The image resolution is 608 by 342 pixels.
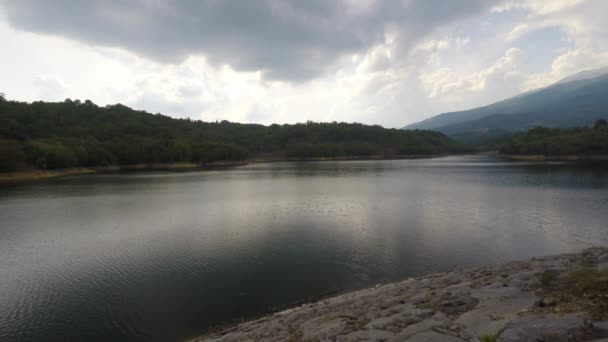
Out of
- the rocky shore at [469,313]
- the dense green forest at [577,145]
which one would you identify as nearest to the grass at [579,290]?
the rocky shore at [469,313]

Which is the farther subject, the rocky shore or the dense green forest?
the dense green forest

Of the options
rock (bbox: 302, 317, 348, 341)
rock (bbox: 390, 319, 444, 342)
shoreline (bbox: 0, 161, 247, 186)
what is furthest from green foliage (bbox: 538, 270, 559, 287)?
shoreline (bbox: 0, 161, 247, 186)

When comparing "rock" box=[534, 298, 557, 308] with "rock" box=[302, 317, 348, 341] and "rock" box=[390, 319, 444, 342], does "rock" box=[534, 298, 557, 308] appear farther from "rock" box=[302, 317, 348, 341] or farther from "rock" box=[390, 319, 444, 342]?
"rock" box=[302, 317, 348, 341]

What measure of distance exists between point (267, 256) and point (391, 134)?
141 metres

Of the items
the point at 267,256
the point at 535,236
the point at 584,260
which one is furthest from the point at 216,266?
the point at 535,236

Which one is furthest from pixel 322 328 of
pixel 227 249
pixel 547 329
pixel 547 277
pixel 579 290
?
pixel 227 249

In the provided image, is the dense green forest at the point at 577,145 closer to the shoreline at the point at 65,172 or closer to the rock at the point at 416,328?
the shoreline at the point at 65,172

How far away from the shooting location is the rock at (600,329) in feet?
11.6

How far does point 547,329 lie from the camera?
3.81 m

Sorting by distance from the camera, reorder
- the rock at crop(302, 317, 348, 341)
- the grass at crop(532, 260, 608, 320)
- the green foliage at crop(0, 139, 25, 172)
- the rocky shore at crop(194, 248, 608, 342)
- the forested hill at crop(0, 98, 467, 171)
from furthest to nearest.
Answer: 1. the forested hill at crop(0, 98, 467, 171)
2. the green foliage at crop(0, 139, 25, 172)
3. the rock at crop(302, 317, 348, 341)
4. the grass at crop(532, 260, 608, 320)
5. the rocky shore at crop(194, 248, 608, 342)

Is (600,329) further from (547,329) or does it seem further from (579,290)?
(579,290)

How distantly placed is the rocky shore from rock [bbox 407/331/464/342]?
1 cm

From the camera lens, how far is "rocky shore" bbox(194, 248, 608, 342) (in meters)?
3.99

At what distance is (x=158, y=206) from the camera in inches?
945
